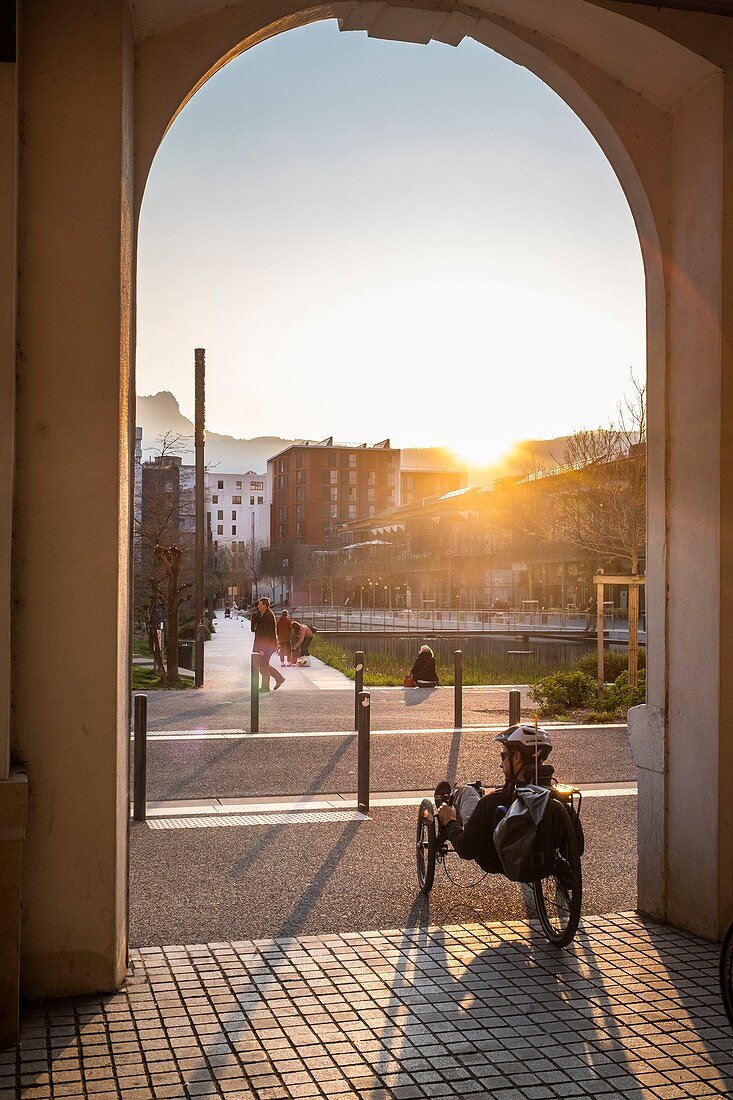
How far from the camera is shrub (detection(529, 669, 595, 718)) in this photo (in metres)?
17.3

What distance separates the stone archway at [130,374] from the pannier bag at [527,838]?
91cm

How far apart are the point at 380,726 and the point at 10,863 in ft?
36.4

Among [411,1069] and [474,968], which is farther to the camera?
[474,968]

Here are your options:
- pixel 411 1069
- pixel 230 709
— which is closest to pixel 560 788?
pixel 411 1069

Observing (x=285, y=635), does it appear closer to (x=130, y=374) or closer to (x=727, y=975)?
(x=130, y=374)

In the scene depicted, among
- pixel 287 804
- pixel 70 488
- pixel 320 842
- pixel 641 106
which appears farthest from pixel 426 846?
pixel 641 106

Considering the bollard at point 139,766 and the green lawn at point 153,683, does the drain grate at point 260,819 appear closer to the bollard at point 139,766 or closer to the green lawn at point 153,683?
the bollard at point 139,766

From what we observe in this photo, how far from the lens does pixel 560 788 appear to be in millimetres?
6348

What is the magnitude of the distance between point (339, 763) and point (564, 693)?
6321 millimetres

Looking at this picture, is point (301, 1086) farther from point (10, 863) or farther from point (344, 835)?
point (344, 835)

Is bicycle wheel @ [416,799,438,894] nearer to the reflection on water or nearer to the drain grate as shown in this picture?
the drain grate

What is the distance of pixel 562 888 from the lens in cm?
582

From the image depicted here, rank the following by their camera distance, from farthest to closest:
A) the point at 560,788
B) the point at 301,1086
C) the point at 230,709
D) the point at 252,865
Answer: the point at 230,709 < the point at 252,865 < the point at 560,788 < the point at 301,1086

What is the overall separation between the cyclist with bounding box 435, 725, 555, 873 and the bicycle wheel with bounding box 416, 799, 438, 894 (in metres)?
0.14
